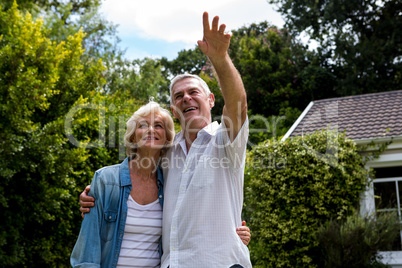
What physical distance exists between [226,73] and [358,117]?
883 cm

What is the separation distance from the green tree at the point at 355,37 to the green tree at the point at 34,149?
46.9 ft

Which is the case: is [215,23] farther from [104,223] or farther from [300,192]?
[300,192]

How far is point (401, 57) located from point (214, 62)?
18.7m

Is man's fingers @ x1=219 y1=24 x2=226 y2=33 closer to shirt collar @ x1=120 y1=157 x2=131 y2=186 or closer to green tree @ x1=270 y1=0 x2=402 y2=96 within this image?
shirt collar @ x1=120 y1=157 x2=131 y2=186

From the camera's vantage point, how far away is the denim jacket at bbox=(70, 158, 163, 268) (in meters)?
2.41

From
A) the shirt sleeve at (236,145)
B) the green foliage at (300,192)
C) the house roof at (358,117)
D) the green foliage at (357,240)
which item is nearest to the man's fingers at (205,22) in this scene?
the shirt sleeve at (236,145)

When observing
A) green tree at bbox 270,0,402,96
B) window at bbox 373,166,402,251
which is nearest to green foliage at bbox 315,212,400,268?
window at bbox 373,166,402,251

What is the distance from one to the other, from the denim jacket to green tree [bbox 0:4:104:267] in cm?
361

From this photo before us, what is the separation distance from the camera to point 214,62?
216cm

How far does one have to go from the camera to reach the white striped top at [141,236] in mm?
2496

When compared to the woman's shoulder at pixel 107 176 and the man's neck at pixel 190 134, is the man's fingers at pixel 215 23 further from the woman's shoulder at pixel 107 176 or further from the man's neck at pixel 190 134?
the woman's shoulder at pixel 107 176

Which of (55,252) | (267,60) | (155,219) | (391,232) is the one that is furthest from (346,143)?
(267,60)

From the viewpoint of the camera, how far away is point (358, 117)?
1013 centimetres

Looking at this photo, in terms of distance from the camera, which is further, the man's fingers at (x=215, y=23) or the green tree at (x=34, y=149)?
the green tree at (x=34, y=149)
